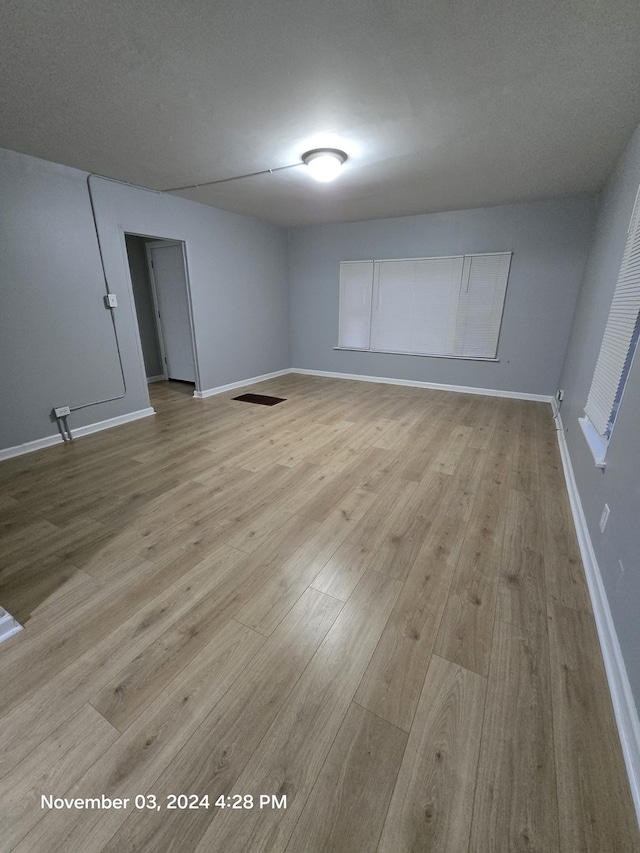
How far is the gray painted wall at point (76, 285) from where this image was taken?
2957 mm

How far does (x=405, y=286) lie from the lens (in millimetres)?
5254

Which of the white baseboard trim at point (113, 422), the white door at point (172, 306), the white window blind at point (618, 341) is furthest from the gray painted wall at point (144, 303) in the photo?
the white window blind at point (618, 341)

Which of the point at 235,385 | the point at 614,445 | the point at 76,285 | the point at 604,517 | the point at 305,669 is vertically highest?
the point at 76,285

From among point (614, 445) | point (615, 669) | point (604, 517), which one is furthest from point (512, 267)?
point (615, 669)

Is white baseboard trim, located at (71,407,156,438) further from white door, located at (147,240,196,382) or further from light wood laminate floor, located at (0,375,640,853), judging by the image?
white door, located at (147,240,196,382)

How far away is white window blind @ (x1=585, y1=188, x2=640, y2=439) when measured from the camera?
1824 millimetres

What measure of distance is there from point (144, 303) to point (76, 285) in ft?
→ 8.21

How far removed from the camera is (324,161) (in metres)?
2.88

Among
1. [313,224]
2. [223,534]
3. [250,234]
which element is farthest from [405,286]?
[223,534]

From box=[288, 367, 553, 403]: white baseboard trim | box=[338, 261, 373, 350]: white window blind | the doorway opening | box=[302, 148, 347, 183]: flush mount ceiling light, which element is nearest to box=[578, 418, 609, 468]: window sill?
box=[288, 367, 553, 403]: white baseboard trim

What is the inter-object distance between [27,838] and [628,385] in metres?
2.76

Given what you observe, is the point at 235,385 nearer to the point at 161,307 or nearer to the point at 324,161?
the point at 161,307

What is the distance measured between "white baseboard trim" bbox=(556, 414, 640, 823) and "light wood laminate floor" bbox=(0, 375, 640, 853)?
0.12 feet

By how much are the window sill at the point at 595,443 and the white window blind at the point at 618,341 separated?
1.8 inches
